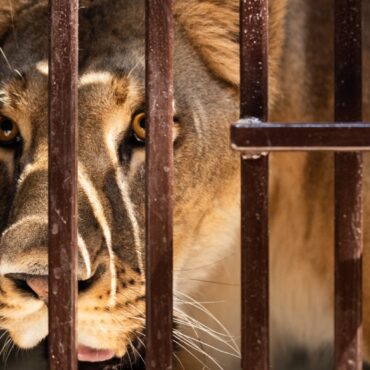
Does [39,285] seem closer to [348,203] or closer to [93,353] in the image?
[93,353]

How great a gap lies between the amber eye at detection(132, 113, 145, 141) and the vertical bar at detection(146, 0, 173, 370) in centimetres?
Answer: 59

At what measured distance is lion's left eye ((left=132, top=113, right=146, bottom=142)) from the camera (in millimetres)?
1934

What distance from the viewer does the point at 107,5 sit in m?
2.09

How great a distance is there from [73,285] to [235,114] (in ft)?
2.83

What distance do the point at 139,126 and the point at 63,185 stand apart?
613mm

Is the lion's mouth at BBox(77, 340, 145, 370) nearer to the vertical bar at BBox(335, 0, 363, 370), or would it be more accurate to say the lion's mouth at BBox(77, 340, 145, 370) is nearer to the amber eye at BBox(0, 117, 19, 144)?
the amber eye at BBox(0, 117, 19, 144)

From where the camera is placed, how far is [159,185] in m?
1.33

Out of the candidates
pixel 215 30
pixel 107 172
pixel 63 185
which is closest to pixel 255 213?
pixel 63 185

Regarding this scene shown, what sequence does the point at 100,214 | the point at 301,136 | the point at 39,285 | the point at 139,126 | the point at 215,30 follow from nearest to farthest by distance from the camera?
the point at 301,136 → the point at 39,285 → the point at 100,214 → the point at 139,126 → the point at 215,30

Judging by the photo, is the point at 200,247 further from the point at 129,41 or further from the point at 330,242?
the point at 129,41

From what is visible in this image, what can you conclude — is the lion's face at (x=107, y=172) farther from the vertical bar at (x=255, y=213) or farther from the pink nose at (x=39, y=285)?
the vertical bar at (x=255, y=213)

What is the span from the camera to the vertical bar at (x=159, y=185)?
52.2 inches

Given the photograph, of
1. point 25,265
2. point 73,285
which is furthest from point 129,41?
point 73,285

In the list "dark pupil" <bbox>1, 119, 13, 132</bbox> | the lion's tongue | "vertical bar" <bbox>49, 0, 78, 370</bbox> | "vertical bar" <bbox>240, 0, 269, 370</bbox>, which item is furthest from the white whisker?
"vertical bar" <bbox>240, 0, 269, 370</bbox>
